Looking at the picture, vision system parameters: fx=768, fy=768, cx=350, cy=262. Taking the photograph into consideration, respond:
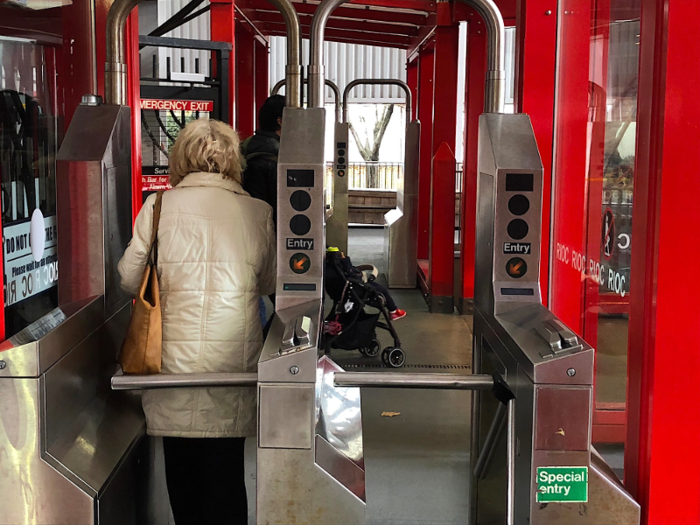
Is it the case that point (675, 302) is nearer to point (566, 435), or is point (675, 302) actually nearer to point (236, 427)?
point (566, 435)

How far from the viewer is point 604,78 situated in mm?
3088

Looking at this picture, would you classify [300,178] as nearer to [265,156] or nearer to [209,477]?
[209,477]

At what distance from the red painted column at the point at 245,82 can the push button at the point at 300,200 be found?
656 cm

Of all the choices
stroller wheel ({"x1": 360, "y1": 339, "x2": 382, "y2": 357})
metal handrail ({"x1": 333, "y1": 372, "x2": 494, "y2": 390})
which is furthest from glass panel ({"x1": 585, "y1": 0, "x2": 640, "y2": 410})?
stroller wheel ({"x1": 360, "y1": 339, "x2": 382, "y2": 357})

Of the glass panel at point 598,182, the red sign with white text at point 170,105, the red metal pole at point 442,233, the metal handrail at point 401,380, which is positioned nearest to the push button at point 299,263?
the metal handrail at point 401,380

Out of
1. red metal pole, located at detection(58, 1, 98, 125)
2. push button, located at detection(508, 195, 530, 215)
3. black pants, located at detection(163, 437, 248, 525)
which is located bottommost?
black pants, located at detection(163, 437, 248, 525)

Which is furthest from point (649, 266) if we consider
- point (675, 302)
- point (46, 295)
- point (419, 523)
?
point (46, 295)

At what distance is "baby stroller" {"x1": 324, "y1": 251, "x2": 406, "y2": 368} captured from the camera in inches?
192

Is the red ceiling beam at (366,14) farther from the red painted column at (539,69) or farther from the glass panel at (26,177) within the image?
the glass panel at (26,177)

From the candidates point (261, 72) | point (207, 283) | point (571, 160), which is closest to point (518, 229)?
point (207, 283)

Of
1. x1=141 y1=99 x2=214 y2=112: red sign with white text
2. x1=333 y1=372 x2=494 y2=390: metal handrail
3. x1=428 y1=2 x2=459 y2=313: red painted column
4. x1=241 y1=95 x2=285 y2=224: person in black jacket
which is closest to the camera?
x1=333 y1=372 x2=494 y2=390: metal handrail

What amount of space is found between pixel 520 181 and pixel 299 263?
0.66 meters

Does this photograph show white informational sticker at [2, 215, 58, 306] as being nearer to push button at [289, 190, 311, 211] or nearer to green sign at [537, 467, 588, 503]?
push button at [289, 190, 311, 211]

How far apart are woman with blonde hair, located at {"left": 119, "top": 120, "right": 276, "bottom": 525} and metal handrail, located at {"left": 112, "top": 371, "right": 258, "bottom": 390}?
141 mm
